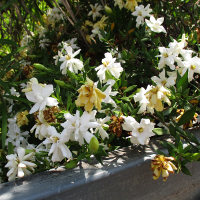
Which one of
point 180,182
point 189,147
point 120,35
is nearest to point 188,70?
point 189,147

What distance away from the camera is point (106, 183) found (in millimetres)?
1058

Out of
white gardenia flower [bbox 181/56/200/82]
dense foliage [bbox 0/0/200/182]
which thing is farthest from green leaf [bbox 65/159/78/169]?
white gardenia flower [bbox 181/56/200/82]

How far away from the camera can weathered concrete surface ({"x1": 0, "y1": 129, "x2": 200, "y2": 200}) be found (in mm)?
991

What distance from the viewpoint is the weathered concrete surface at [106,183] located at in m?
0.99

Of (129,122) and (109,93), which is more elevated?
(109,93)

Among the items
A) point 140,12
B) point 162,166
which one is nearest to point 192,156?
point 162,166

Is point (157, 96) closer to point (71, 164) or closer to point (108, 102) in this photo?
point (108, 102)

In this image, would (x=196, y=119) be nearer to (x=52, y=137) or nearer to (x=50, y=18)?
(x=52, y=137)

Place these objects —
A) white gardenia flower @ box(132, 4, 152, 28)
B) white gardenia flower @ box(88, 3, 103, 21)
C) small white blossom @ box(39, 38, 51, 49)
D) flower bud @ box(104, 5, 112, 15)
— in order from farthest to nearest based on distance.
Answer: small white blossom @ box(39, 38, 51, 49)
white gardenia flower @ box(88, 3, 103, 21)
flower bud @ box(104, 5, 112, 15)
white gardenia flower @ box(132, 4, 152, 28)

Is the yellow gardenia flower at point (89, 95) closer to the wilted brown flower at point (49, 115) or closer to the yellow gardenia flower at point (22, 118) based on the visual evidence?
the wilted brown flower at point (49, 115)

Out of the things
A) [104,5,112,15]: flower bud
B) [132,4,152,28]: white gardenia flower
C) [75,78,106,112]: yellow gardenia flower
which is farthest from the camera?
[104,5,112,15]: flower bud

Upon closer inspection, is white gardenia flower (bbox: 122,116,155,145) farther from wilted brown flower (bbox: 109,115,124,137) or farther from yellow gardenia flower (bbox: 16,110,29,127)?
yellow gardenia flower (bbox: 16,110,29,127)

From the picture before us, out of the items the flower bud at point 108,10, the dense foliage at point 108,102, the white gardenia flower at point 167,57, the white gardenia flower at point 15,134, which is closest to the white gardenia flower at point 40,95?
the dense foliage at point 108,102

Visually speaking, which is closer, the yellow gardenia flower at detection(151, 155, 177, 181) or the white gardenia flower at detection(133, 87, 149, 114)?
the yellow gardenia flower at detection(151, 155, 177, 181)
